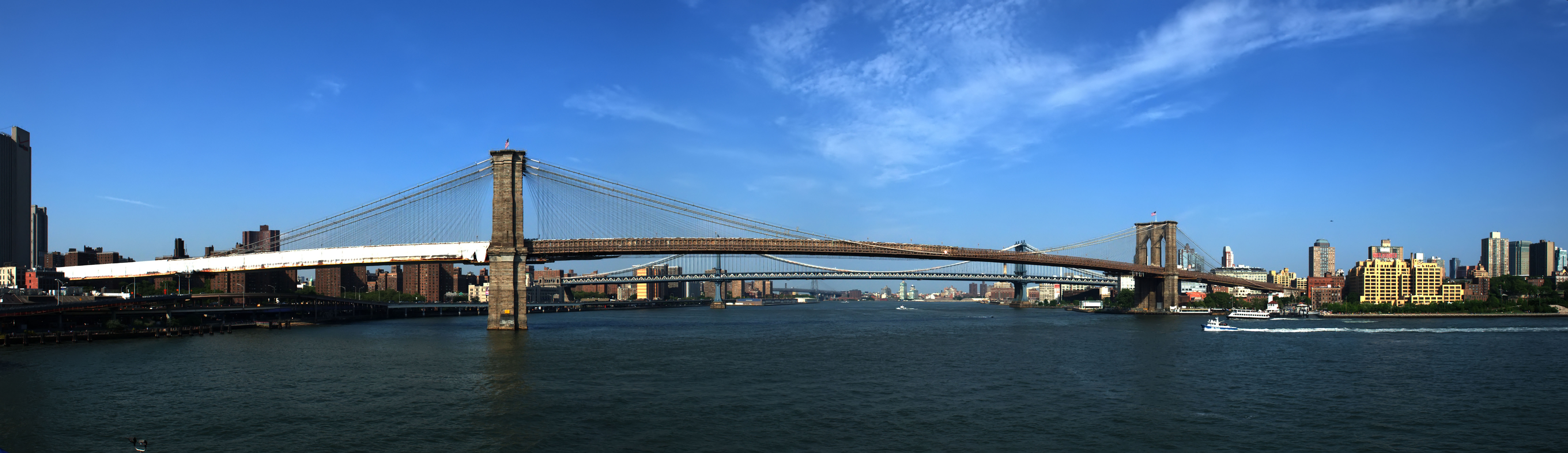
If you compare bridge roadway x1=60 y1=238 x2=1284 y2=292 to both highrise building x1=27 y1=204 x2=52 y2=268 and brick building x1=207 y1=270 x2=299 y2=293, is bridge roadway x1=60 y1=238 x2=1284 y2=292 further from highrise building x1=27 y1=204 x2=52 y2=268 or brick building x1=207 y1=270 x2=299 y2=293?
highrise building x1=27 y1=204 x2=52 y2=268

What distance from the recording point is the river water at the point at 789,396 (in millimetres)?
15859

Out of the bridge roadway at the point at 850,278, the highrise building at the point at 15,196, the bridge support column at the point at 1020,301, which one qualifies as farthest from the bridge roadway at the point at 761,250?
the highrise building at the point at 15,196

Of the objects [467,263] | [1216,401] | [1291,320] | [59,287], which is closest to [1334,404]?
[1216,401]

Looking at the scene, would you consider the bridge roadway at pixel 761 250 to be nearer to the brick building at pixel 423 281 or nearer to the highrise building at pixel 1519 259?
the brick building at pixel 423 281

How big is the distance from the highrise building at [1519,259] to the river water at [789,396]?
163099 millimetres

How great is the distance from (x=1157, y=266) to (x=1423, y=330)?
2637 cm

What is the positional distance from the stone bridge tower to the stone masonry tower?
52.8 metres

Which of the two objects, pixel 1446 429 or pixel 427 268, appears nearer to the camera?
pixel 1446 429

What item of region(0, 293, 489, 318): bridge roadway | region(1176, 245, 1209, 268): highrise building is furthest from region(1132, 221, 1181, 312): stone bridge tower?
region(0, 293, 489, 318): bridge roadway

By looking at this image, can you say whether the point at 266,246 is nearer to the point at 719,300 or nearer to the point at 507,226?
the point at 507,226

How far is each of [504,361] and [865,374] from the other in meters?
12.5

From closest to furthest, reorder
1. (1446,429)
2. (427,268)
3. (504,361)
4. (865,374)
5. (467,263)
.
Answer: (1446,429) → (865,374) → (504,361) → (467,263) → (427,268)

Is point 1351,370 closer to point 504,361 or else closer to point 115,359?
point 504,361

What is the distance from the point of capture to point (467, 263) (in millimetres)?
42062
